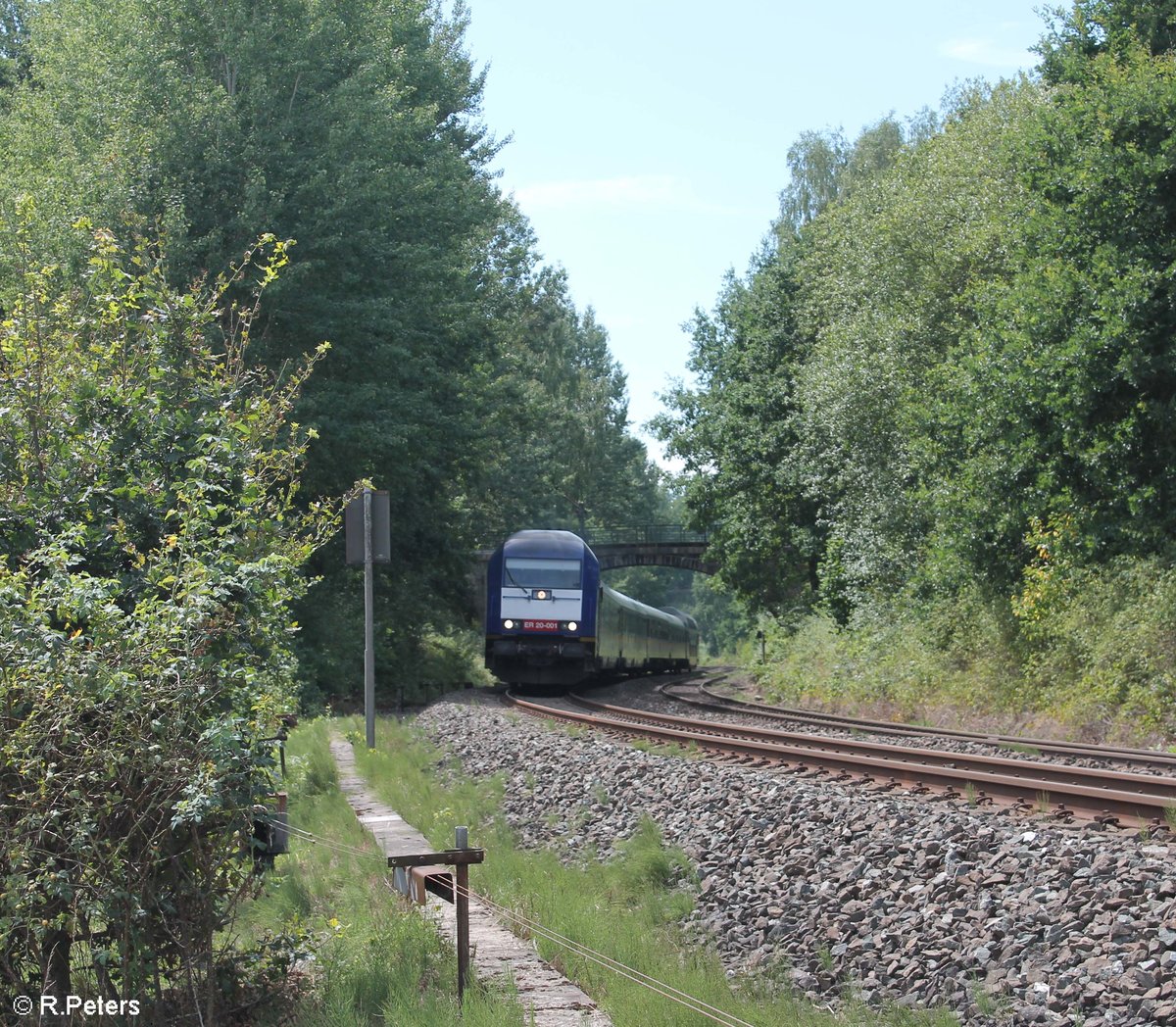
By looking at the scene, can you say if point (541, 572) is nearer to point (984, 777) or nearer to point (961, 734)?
point (961, 734)

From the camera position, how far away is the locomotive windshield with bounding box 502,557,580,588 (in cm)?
2742

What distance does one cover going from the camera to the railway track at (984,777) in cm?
841

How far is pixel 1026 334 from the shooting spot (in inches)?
754

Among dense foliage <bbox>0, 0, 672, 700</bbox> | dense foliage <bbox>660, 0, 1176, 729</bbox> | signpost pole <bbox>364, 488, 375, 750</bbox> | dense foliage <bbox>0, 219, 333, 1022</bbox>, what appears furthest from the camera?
dense foliage <bbox>0, 0, 672, 700</bbox>

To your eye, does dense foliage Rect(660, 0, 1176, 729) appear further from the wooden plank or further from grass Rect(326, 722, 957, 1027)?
the wooden plank

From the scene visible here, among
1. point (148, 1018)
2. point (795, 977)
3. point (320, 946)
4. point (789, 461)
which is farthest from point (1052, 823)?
point (789, 461)

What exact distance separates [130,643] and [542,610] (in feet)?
71.9

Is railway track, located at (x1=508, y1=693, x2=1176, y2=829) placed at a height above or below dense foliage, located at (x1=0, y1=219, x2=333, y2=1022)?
below

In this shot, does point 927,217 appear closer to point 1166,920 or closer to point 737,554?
point 737,554

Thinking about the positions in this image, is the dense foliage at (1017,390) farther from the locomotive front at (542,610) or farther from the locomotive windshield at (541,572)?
the locomotive windshield at (541,572)

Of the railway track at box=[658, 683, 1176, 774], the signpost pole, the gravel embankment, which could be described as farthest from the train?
the gravel embankment

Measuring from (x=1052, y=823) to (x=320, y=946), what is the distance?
4.57m

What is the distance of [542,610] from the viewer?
89.2 ft

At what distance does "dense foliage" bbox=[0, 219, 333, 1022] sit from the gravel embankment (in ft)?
10.9
